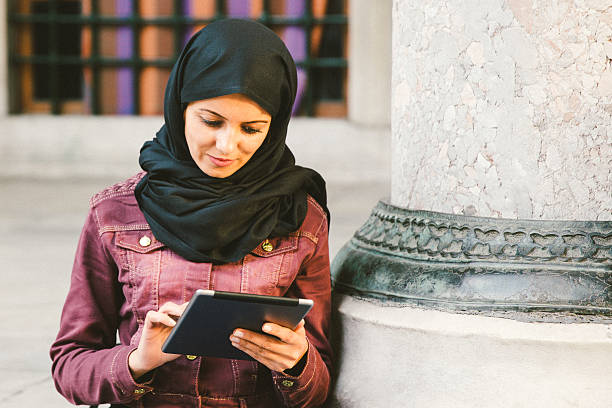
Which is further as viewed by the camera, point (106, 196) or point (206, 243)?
point (106, 196)

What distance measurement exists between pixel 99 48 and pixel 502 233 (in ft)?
32.3

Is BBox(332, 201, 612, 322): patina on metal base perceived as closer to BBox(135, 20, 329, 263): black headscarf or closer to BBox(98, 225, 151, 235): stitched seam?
BBox(135, 20, 329, 263): black headscarf

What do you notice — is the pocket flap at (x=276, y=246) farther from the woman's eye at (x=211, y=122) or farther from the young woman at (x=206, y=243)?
the woman's eye at (x=211, y=122)

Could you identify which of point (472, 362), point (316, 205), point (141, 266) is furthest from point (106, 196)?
point (472, 362)

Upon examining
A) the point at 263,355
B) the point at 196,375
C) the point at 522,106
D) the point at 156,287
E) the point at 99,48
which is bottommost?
the point at 196,375

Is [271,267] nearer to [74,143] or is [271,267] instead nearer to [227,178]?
[227,178]

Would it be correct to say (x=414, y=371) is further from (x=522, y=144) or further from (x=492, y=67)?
(x=492, y=67)

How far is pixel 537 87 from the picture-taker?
7.45ft

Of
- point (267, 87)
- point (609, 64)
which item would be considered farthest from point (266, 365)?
point (609, 64)

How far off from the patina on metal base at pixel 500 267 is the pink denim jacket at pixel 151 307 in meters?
0.27

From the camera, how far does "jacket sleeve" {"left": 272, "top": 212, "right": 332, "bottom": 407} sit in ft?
7.29

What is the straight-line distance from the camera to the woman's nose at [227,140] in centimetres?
212

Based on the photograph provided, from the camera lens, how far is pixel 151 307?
87.9 inches

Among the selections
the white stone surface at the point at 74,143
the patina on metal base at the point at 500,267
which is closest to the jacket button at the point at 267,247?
the patina on metal base at the point at 500,267
